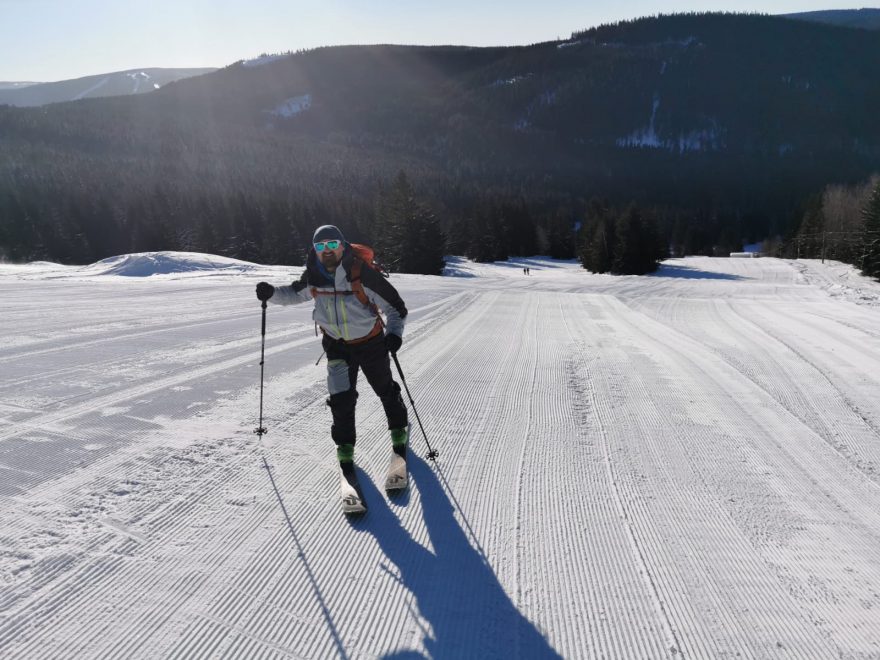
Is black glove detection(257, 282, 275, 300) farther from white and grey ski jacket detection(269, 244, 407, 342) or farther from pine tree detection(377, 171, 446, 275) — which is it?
pine tree detection(377, 171, 446, 275)

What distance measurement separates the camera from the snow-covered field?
2.16m

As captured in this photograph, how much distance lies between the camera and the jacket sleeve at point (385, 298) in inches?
135

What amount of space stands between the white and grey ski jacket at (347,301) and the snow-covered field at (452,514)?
3.43 feet

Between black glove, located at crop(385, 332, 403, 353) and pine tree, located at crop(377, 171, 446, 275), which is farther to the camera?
pine tree, located at crop(377, 171, 446, 275)

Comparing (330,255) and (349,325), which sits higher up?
(330,255)

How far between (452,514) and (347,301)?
1537mm

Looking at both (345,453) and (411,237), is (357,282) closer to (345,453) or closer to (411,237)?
(345,453)

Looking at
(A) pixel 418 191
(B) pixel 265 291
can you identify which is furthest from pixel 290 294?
(A) pixel 418 191

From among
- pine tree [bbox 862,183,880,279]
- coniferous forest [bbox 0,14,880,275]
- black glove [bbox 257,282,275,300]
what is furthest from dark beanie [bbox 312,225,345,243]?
pine tree [bbox 862,183,880,279]

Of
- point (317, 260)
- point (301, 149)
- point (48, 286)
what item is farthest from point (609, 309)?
point (301, 149)

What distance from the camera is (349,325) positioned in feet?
11.2

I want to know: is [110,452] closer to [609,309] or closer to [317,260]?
[317,260]

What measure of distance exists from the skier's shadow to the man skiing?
1.25 ft

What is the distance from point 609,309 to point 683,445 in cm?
1019
